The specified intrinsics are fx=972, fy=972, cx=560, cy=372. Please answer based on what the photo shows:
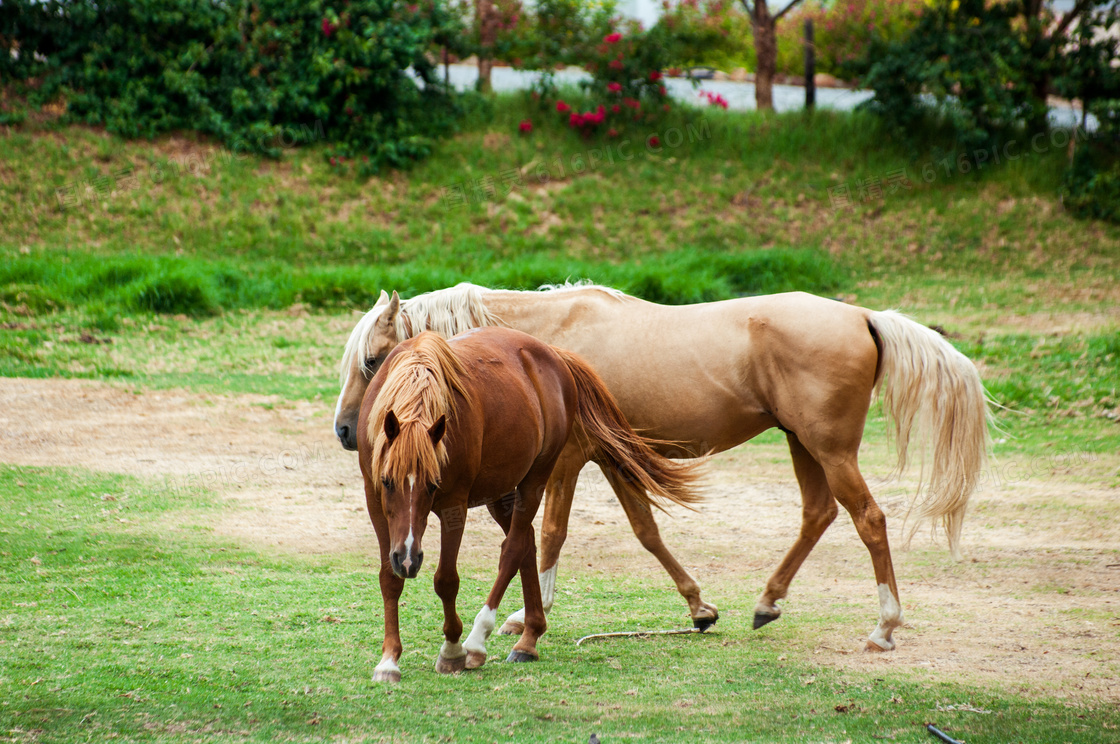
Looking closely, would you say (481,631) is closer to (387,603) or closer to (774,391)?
(387,603)

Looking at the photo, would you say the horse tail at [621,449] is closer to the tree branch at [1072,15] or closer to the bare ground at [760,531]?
the bare ground at [760,531]

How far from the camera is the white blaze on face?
13.4 ft

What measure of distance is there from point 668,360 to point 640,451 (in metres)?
0.68

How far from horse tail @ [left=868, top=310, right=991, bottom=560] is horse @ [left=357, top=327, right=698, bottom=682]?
1258mm

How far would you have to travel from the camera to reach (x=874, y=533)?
15.7 ft

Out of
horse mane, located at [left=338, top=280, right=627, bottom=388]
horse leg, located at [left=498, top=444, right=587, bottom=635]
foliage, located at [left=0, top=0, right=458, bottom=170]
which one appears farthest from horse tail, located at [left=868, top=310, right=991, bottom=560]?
foliage, located at [left=0, top=0, right=458, bottom=170]

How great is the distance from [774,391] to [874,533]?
871 millimetres

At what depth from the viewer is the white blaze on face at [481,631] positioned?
4070mm

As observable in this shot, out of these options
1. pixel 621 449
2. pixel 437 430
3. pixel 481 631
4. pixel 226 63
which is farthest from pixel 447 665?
pixel 226 63

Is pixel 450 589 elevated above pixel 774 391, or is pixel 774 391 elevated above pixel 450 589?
pixel 774 391

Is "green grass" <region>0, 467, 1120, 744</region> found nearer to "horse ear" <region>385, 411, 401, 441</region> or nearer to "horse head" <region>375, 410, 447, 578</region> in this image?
"horse head" <region>375, 410, 447, 578</region>

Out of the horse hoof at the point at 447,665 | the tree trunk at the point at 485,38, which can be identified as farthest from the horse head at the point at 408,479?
the tree trunk at the point at 485,38

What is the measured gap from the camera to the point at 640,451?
15.8ft

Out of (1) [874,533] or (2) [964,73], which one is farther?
(2) [964,73]
